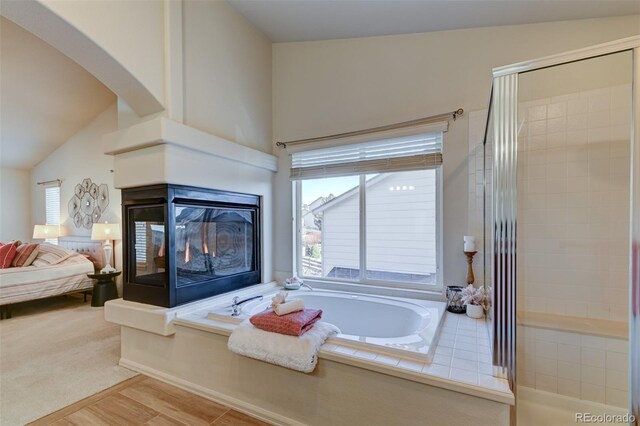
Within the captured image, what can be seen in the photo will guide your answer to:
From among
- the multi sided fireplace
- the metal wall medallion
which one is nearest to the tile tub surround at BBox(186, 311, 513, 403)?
the multi sided fireplace

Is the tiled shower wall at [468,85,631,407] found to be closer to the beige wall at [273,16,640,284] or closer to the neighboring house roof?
the beige wall at [273,16,640,284]

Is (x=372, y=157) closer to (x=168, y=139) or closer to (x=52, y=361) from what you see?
(x=168, y=139)

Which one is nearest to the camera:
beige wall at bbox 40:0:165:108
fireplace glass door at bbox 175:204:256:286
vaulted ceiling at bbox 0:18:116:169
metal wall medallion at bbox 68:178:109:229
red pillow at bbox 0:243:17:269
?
beige wall at bbox 40:0:165:108

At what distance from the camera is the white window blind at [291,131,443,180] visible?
8.39 ft

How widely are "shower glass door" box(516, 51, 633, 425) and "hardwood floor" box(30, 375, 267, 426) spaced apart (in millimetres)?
1861

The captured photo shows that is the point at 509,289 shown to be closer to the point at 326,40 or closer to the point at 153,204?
the point at 153,204

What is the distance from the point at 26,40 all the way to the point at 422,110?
446 centimetres

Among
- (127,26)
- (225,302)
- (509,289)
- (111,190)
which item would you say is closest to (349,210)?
(225,302)

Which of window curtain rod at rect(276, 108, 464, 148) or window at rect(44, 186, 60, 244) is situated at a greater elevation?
window curtain rod at rect(276, 108, 464, 148)

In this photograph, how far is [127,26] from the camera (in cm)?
194

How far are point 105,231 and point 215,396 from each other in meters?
3.52

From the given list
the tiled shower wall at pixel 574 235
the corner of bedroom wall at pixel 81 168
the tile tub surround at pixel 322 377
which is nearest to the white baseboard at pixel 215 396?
the tile tub surround at pixel 322 377

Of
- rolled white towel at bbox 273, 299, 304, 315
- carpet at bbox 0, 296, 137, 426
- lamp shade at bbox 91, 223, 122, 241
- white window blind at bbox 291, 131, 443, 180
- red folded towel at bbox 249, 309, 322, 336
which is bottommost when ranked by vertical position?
carpet at bbox 0, 296, 137, 426

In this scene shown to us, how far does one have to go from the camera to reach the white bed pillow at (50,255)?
4140 millimetres
